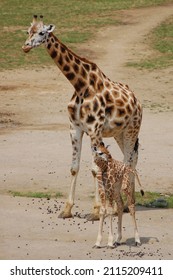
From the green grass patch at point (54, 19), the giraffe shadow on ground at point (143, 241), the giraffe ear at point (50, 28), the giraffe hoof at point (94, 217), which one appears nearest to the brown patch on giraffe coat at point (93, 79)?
the giraffe ear at point (50, 28)

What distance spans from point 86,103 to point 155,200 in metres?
2.83

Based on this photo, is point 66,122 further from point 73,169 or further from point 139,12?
point 139,12

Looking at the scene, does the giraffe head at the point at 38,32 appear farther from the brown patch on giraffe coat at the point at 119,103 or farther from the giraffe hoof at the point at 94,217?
the giraffe hoof at the point at 94,217

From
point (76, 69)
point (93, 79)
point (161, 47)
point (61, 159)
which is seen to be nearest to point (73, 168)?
point (93, 79)

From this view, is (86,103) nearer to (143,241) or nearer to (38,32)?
(38,32)

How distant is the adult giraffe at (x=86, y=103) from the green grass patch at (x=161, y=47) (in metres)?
19.1

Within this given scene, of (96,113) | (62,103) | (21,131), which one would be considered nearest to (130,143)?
Result: (96,113)

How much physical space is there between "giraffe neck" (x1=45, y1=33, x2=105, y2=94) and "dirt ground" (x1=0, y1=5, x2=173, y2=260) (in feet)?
8.30

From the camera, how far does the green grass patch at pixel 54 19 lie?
1603 inches

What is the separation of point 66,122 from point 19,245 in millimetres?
12943

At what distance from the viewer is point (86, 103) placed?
65.1 ft

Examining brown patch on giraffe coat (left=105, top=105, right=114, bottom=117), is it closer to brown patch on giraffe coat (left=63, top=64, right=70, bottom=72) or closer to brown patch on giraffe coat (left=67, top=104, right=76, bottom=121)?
brown patch on giraffe coat (left=67, top=104, right=76, bottom=121)

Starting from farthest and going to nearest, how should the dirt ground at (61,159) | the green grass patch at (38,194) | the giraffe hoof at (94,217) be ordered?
the green grass patch at (38,194) → the giraffe hoof at (94,217) → the dirt ground at (61,159)

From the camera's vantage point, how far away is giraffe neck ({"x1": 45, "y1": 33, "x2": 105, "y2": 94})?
20.1 metres
